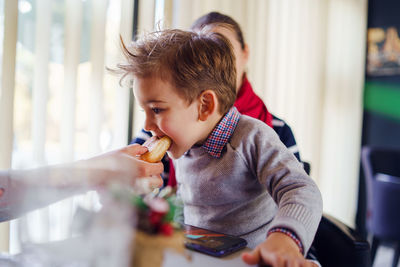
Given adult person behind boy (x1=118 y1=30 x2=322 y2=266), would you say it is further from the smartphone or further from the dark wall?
the dark wall

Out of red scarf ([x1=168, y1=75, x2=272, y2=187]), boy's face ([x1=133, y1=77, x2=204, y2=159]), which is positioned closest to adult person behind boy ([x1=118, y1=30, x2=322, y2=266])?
boy's face ([x1=133, y1=77, x2=204, y2=159])

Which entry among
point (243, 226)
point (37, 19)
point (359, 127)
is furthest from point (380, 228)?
point (37, 19)

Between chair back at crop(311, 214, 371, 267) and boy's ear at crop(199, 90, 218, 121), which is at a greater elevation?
boy's ear at crop(199, 90, 218, 121)

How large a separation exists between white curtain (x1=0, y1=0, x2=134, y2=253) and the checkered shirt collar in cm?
74

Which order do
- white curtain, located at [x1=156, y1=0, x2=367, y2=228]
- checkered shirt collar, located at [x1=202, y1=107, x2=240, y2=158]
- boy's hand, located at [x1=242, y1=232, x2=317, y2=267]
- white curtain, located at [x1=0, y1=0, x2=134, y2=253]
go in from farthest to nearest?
white curtain, located at [x1=156, y1=0, x2=367, y2=228]
white curtain, located at [x1=0, y1=0, x2=134, y2=253]
checkered shirt collar, located at [x1=202, y1=107, x2=240, y2=158]
boy's hand, located at [x1=242, y1=232, x2=317, y2=267]

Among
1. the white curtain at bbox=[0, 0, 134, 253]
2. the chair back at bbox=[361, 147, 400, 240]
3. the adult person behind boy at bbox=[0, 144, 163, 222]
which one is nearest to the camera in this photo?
the adult person behind boy at bbox=[0, 144, 163, 222]

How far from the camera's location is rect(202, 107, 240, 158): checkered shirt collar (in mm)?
1059

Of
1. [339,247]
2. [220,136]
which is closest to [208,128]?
[220,136]

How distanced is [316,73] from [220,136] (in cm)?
263

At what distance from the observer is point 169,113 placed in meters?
1.03

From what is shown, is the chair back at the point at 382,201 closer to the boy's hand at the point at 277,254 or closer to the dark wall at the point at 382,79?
the dark wall at the point at 382,79

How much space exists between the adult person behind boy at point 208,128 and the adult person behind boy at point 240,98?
1.14ft

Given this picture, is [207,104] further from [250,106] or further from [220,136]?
[250,106]

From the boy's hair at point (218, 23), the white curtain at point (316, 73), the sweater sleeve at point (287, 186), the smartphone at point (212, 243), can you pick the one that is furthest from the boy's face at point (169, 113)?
the white curtain at point (316, 73)
